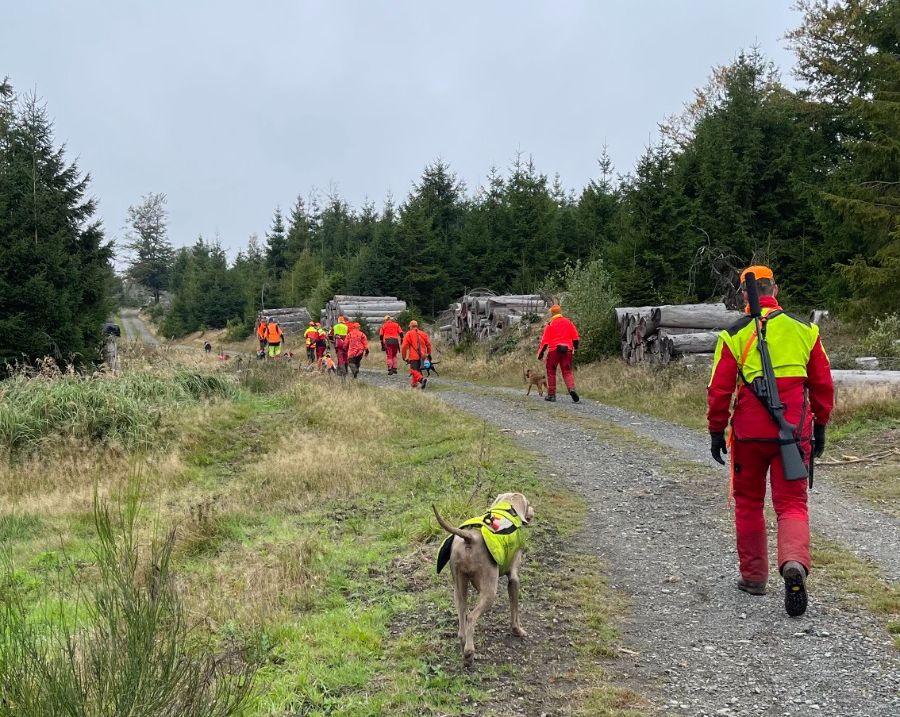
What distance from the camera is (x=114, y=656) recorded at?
2.56 meters

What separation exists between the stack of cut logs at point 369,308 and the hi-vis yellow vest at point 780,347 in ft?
101

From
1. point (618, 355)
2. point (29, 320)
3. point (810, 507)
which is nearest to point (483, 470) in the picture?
point (810, 507)

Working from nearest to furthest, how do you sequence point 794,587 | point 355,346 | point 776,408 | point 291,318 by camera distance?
point 794,587
point 776,408
point 355,346
point 291,318

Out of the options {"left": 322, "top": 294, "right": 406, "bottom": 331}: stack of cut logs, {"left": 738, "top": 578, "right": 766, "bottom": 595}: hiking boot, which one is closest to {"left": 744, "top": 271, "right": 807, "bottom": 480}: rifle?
{"left": 738, "top": 578, "right": 766, "bottom": 595}: hiking boot

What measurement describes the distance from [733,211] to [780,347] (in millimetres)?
23109

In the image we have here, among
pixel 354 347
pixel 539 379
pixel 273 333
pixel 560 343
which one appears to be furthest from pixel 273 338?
pixel 560 343

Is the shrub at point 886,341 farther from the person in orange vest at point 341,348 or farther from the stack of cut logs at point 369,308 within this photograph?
the stack of cut logs at point 369,308

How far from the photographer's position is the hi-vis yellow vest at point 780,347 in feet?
15.7

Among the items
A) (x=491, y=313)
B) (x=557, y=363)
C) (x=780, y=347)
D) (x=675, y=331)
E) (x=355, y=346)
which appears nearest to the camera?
(x=780, y=347)

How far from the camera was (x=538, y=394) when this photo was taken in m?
17.5

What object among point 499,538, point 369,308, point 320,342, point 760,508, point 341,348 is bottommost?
point 760,508

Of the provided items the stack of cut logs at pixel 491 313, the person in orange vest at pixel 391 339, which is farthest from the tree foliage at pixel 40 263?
the stack of cut logs at pixel 491 313

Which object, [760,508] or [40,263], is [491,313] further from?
[760,508]

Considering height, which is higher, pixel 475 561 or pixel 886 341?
pixel 886 341
